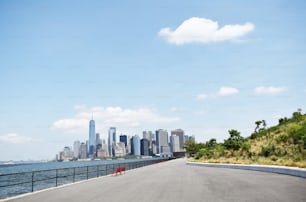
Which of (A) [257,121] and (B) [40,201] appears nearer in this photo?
(B) [40,201]

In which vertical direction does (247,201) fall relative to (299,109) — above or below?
below

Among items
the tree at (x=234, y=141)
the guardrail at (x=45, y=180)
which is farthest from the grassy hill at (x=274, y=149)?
the guardrail at (x=45, y=180)

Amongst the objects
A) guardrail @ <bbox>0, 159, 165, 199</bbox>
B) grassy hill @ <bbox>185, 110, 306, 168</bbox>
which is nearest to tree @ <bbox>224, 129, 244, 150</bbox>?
grassy hill @ <bbox>185, 110, 306, 168</bbox>

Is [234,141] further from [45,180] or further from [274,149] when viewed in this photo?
[45,180]

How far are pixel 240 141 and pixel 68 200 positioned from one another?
50250 mm

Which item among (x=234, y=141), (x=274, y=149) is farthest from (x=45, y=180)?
(x=274, y=149)

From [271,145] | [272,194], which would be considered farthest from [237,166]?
[272,194]

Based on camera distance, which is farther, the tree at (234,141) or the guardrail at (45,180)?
the tree at (234,141)

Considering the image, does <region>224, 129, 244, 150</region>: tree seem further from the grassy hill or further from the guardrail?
the guardrail

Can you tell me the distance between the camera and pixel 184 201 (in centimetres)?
1085

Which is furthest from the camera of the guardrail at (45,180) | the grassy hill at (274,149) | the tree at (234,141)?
the tree at (234,141)

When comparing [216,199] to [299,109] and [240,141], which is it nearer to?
[240,141]

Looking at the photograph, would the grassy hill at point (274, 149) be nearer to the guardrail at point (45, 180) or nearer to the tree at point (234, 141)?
the tree at point (234, 141)

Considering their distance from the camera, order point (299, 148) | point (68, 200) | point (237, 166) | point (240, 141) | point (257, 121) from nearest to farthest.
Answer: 1. point (68, 200)
2. point (237, 166)
3. point (299, 148)
4. point (240, 141)
5. point (257, 121)
